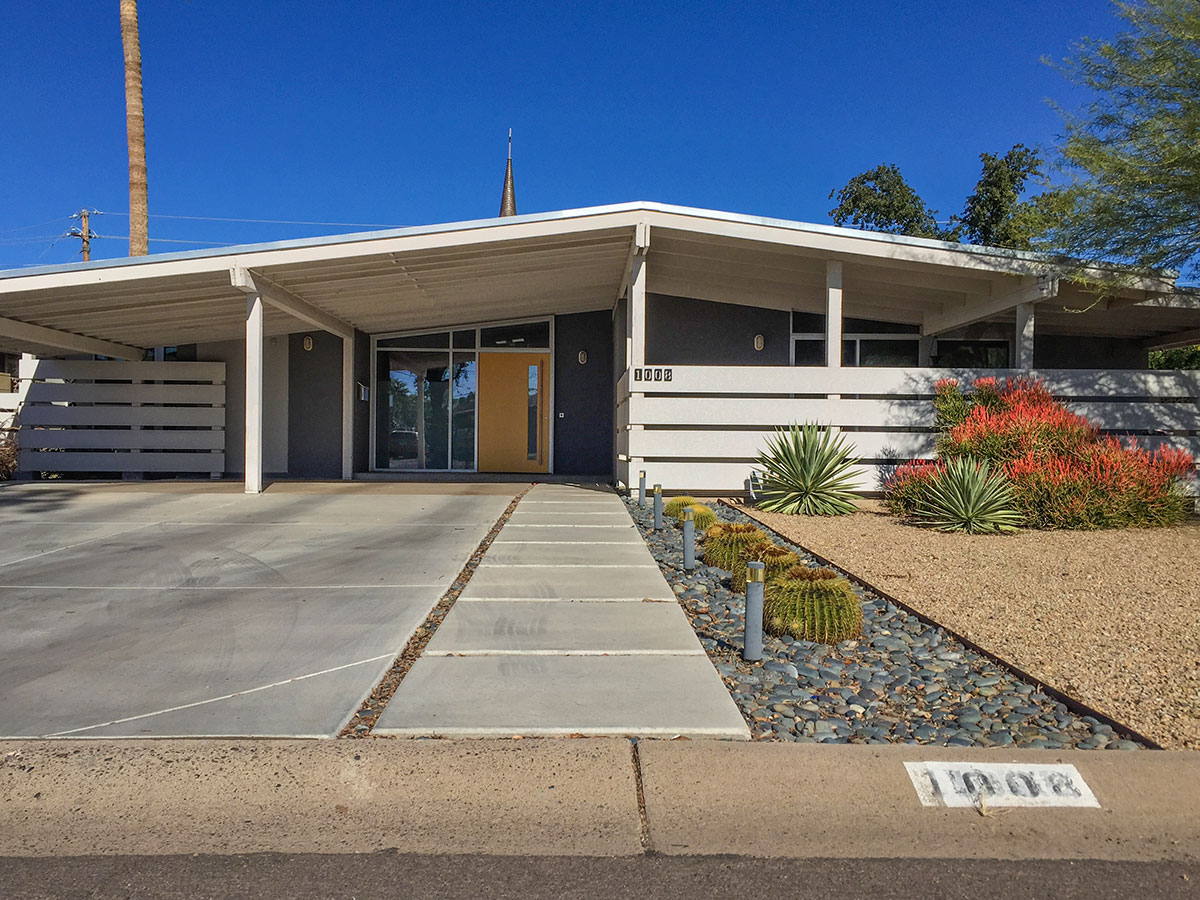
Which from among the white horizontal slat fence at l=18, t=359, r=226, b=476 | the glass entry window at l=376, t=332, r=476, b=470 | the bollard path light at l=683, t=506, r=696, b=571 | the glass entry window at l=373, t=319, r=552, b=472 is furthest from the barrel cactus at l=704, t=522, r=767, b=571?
the white horizontal slat fence at l=18, t=359, r=226, b=476

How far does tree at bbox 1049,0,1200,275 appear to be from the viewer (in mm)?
9438

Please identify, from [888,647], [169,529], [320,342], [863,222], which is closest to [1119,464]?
[888,647]

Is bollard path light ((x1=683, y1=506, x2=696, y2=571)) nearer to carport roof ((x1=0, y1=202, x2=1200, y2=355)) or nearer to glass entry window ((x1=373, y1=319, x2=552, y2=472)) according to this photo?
carport roof ((x1=0, y1=202, x2=1200, y2=355))

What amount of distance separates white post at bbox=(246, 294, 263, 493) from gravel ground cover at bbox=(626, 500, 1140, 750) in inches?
360

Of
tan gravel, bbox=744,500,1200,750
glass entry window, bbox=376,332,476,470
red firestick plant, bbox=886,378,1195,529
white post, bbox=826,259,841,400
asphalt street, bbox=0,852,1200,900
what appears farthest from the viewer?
glass entry window, bbox=376,332,476,470

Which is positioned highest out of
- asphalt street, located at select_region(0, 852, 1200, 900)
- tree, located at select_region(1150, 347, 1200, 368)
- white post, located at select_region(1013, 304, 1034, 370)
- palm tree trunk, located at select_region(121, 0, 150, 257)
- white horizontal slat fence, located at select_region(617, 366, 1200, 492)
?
palm tree trunk, located at select_region(121, 0, 150, 257)

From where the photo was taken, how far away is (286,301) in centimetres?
1316

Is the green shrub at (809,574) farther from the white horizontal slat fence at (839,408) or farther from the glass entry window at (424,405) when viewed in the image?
the glass entry window at (424,405)

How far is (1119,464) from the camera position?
9.24 metres

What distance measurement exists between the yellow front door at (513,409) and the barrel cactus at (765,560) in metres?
11.5

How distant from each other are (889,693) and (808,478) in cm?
653

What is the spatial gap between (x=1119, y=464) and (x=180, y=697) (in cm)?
944

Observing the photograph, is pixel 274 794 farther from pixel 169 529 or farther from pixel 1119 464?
pixel 1119 464

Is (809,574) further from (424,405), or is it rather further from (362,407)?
(424,405)
